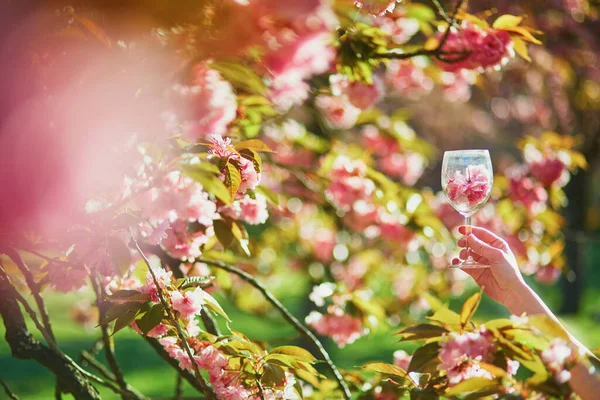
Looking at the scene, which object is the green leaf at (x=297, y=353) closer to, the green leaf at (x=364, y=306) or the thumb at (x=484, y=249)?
the thumb at (x=484, y=249)

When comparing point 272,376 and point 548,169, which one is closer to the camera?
point 272,376

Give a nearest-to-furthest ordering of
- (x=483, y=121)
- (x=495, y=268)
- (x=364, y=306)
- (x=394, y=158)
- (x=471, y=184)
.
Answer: (x=495, y=268) < (x=471, y=184) < (x=364, y=306) < (x=394, y=158) < (x=483, y=121)

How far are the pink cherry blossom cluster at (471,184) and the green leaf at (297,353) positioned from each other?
2.98 feet

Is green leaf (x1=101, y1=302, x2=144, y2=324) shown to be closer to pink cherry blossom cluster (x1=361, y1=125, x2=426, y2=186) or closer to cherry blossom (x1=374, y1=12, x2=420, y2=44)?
cherry blossom (x1=374, y1=12, x2=420, y2=44)

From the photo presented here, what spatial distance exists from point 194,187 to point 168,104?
1.30ft

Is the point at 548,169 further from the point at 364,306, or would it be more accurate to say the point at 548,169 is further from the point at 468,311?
the point at 468,311

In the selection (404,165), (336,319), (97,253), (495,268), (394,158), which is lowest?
(404,165)

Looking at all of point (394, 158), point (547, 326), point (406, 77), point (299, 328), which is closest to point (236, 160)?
point (299, 328)

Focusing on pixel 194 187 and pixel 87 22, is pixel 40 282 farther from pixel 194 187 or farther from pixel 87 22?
pixel 87 22

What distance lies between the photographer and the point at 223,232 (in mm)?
2209

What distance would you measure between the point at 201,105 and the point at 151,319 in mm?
761

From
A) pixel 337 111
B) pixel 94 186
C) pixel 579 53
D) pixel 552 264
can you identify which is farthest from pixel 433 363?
pixel 579 53

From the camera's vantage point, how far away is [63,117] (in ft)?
4.91

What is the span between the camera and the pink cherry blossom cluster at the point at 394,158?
534 cm
